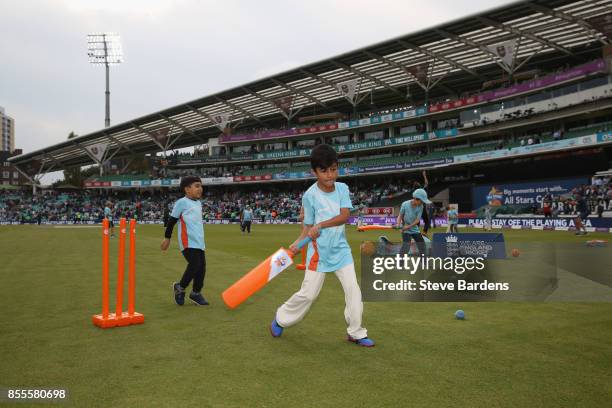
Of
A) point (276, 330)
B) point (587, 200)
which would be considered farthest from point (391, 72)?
point (276, 330)

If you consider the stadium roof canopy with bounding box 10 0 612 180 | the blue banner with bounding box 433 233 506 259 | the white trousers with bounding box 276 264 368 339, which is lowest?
the white trousers with bounding box 276 264 368 339

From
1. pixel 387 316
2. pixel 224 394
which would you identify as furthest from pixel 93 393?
pixel 387 316

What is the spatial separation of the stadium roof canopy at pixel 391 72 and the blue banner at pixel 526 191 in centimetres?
1179

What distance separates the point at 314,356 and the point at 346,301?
0.67m

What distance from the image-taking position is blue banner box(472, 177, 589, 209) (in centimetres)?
3525

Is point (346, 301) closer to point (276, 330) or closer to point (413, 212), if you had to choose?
point (276, 330)

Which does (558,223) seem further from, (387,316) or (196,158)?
(196,158)

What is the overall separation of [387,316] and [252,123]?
65.4 meters

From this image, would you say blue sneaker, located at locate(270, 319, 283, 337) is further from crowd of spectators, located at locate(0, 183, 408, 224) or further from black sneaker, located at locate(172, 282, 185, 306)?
crowd of spectators, located at locate(0, 183, 408, 224)

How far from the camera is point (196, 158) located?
70.8 metres

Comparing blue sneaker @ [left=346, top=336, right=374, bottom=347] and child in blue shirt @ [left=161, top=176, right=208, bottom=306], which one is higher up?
child in blue shirt @ [left=161, top=176, right=208, bottom=306]

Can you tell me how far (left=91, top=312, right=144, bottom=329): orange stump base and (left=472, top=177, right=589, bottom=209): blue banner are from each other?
3387 centimetres

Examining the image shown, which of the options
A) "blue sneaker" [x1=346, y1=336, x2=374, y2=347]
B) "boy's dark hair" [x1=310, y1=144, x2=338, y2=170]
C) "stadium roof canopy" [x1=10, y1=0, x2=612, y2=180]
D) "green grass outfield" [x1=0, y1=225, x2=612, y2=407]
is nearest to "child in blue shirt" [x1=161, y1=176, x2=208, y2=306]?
"green grass outfield" [x1=0, y1=225, x2=612, y2=407]

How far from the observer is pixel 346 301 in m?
4.77
